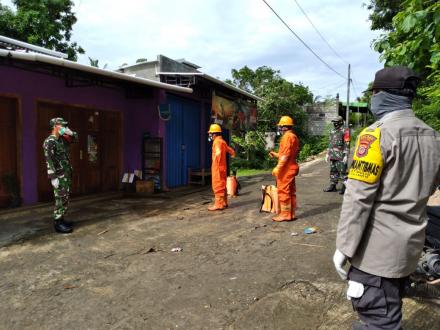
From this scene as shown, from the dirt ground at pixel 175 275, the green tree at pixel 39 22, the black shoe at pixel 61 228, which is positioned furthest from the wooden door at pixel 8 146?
the green tree at pixel 39 22

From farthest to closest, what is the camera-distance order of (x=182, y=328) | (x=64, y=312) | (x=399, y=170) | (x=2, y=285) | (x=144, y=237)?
Result: 1. (x=144, y=237)
2. (x=2, y=285)
3. (x=64, y=312)
4. (x=182, y=328)
5. (x=399, y=170)

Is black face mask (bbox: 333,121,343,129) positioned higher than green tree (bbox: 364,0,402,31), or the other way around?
green tree (bbox: 364,0,402,31)

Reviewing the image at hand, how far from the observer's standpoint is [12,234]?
19.5 feet

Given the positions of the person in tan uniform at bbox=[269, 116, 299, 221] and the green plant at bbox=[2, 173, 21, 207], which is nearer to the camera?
the person in tan uniform at bbox=[269, 116, 299, 221]

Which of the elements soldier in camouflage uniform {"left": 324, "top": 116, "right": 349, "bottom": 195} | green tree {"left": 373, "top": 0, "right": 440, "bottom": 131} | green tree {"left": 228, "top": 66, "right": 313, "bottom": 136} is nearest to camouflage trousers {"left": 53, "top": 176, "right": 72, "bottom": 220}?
green tree {"left": 373, "top": 0, "right": 440, "bottom": 131}

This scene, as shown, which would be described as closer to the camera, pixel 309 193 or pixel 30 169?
pixel 30 169

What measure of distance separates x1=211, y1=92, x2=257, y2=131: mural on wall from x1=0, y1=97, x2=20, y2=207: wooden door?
224 inches

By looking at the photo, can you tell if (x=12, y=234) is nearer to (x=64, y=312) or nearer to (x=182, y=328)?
(x=64, y=312)

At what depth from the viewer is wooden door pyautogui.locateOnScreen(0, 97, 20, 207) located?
7.29m

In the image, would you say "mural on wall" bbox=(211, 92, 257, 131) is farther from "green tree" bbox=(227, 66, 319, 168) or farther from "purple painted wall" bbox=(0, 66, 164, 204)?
"green tree" bbox=(227, 66, 319, 168)

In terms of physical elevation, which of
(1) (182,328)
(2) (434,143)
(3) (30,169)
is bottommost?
(1) (182,328)

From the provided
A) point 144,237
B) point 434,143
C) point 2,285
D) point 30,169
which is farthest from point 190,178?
point 434,143

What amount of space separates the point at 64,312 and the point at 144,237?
97.4 inches

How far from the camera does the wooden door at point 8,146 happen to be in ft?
23.9
